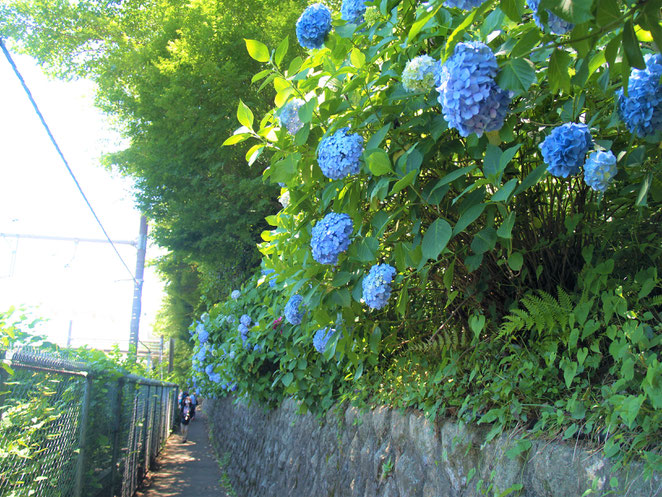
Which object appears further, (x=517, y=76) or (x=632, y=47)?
(x=517, y=76)

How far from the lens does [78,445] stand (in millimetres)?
4773

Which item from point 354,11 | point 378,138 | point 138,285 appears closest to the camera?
point 378,138

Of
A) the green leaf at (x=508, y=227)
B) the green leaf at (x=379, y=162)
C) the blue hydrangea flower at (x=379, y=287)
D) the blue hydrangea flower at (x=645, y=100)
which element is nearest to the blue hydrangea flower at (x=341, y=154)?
the green leaf at (x=379, y=162)

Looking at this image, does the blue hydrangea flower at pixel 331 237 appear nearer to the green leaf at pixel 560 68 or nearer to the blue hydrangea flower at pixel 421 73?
the blue hydrangea flower at pixel 421 73

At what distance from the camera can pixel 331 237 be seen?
82.2 inches

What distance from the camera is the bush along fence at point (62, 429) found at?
3.31 m

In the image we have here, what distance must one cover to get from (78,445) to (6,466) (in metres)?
1.71

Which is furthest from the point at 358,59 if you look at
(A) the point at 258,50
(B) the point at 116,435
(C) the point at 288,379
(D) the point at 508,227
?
(B) the point at 116,435

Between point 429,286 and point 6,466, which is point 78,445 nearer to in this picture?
point 6,466

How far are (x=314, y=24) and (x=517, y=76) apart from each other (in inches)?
46.4

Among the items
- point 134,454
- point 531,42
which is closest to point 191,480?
point 134,454

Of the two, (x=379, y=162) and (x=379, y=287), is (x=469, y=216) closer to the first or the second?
(x=379, y=162)

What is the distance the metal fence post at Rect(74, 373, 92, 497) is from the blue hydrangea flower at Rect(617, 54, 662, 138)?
4775mm

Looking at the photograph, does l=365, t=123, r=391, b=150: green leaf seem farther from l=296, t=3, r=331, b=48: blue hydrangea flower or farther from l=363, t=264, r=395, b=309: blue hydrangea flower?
l=296, t=3, r=331, b=48: blue hydrangea flower
